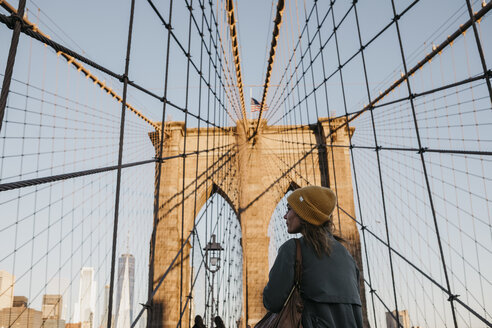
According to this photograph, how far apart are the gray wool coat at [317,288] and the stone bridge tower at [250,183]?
8.13 metres

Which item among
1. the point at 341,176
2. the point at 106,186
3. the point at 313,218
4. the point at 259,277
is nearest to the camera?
the point at 313,218

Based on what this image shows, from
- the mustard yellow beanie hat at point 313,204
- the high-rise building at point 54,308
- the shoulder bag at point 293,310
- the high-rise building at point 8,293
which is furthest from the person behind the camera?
the high-rise building at point 54,308

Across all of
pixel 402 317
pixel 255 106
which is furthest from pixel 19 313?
pixel 402 317

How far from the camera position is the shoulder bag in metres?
0.94

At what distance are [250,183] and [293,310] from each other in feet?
30.0

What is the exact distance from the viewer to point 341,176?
9859 millimetres

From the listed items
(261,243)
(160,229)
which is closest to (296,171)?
(261,243)

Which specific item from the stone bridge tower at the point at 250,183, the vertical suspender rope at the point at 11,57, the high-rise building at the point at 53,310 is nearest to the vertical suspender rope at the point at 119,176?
the vertical suspender rope at the point at 11,57

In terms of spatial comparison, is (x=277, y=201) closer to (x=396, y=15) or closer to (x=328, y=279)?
(x=396, y=15)

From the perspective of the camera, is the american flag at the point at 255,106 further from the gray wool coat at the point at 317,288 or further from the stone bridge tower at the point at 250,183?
the gray wool coat at the point at 317,288

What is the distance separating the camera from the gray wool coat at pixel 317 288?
966 mm

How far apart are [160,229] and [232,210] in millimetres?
2291

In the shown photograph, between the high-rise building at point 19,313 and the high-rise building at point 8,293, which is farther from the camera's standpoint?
the high-rise building at point 19,313

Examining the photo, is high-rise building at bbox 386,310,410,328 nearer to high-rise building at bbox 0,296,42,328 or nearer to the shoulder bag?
the shoulder bag
